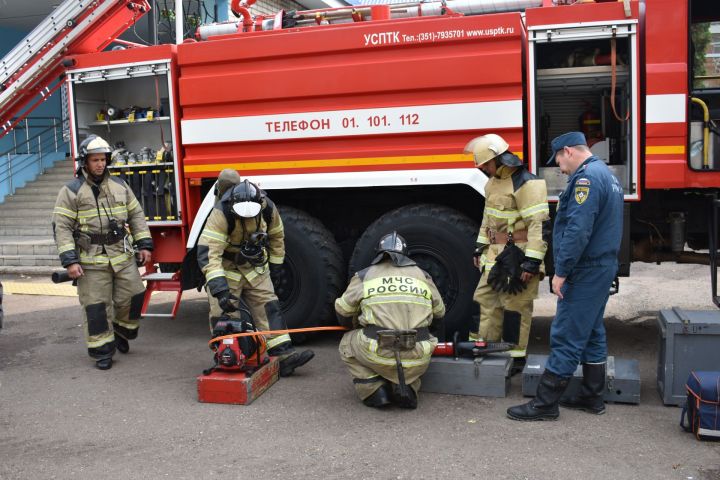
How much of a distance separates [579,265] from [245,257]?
7.73ft

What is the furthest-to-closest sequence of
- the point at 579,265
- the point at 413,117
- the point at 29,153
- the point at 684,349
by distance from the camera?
the point at 29,153, the point at 413,117, the point at 684,349, the point at 579,265

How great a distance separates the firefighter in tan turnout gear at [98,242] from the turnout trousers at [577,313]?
3424 mm

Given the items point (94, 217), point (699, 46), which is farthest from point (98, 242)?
point (699, 46)

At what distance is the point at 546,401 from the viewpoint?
4391mm

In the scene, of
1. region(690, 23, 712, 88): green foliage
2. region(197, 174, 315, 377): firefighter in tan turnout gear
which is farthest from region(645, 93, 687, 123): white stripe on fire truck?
region(197, 174, 315, 377): firefighter in tan turnout gear

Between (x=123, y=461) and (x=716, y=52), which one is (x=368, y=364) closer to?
(x=123, y=461)

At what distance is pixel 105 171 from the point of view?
19.5 ft

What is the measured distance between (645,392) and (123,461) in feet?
10.9

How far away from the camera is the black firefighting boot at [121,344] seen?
6253 mm

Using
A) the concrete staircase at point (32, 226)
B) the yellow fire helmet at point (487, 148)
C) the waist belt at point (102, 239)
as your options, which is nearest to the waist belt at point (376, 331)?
the yellow fire helmet at point (487, 148)

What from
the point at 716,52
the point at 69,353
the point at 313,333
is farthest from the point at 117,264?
the point at 716,52

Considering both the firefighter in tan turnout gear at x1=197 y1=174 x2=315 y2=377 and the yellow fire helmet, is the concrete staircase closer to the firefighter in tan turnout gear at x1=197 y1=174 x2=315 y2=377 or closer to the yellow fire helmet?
the firefighter in tan turnout gear at x1=197 y1=174 x2=315 y2=377

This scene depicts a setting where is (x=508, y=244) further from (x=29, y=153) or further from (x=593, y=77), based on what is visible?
(x=29, y=153)

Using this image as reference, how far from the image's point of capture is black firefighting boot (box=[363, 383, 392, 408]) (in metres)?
4.63
